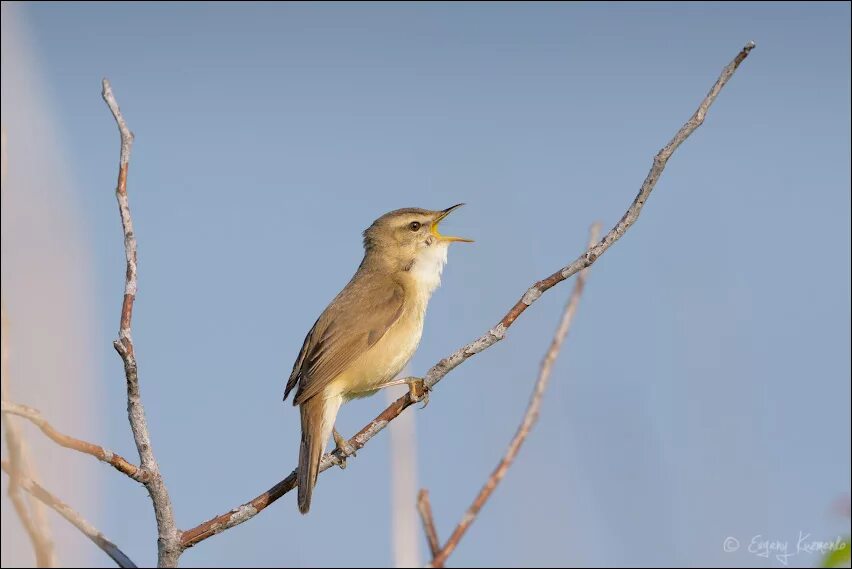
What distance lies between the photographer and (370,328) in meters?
4.07

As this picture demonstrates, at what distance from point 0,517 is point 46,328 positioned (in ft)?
1.97

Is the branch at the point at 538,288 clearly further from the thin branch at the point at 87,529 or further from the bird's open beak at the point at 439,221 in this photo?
the bird's open beak at the point at 439,221

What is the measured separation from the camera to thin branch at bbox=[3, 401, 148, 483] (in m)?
1.46

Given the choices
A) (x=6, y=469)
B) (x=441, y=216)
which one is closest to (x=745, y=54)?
(x=6, y=469)

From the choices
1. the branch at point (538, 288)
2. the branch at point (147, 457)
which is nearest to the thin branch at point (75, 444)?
the branch at point (147, 457)

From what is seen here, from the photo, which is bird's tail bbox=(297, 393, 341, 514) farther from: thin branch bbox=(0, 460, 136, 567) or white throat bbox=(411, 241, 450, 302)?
thin branch bbox=(0, 460, 136, 567)

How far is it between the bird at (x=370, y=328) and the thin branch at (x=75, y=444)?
1.09m

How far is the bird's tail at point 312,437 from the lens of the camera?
2.98 m

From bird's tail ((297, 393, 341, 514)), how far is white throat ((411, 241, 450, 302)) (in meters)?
0.91

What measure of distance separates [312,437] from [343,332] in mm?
798

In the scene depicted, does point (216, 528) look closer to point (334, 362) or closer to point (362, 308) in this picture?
point (334, 362)

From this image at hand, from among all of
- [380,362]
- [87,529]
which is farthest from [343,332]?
[87,529]

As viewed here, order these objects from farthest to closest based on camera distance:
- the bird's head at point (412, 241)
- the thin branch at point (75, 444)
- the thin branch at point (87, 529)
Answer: the bird's head at point (412, 241) < the thin branch at point (87, 529) < the thin branch at point (75, 444)

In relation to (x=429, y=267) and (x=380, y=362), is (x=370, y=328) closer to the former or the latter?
(x=380, y=362)
